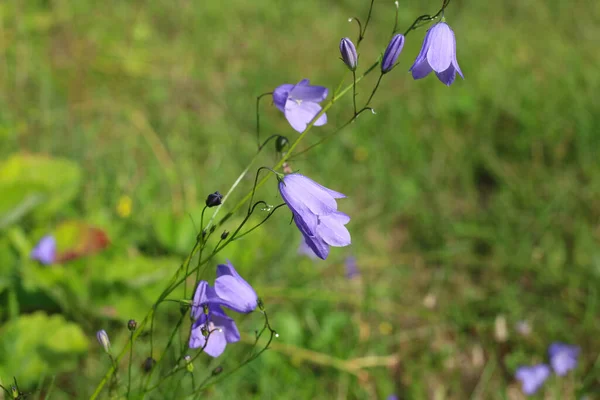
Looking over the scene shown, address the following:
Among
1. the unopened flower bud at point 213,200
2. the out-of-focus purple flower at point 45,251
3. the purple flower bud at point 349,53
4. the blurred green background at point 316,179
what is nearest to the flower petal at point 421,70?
the purple flower bud at point 349,53

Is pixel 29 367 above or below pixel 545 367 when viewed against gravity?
above

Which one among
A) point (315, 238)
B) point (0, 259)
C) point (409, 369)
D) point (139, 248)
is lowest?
point (409, 369)

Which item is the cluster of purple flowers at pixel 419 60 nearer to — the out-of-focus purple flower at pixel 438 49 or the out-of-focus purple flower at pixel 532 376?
the out-of-focus purple flower at pixel 438 49

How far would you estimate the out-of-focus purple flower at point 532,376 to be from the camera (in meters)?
2.45

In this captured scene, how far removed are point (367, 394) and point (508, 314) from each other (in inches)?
32.9

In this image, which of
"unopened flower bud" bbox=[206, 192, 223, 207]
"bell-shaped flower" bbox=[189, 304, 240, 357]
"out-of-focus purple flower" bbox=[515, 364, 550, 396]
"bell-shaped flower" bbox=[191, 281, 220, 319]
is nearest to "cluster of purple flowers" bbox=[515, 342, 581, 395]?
"out-of-focus purple flower" bbox=[515, 364, 550, 396]

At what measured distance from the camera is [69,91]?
3682mm

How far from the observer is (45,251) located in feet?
7.30

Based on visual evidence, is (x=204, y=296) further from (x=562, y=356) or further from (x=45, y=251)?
(x=562, y=356)

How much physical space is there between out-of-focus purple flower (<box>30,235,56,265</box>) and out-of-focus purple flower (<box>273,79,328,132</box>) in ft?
4.29

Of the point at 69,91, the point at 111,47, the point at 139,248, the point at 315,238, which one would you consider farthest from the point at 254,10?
the point at 315,238

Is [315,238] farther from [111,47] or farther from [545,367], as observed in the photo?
[111,47]

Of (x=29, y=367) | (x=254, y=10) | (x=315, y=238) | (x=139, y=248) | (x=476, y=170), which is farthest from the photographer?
(x=254, y=10)

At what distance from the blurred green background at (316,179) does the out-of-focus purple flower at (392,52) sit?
35.3 inches
